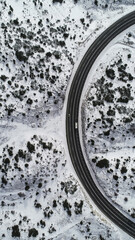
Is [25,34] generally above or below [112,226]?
above

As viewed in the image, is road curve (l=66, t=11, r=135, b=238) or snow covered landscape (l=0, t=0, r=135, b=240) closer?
snow covered landscape (l=0, t=0, r=135, b=240)

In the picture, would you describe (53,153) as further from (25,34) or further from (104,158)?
(25,34)

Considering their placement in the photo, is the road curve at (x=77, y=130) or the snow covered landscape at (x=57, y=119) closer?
the snow covered landscape at (x=57, y=119)

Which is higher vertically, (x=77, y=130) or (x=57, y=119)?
(x=57, y=119)

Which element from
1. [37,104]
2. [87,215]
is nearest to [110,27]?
[37,104]
